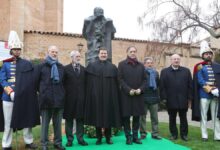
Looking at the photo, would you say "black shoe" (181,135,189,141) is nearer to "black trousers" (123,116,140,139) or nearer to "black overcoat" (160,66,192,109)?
"black overcoat" (160,66,192,109)

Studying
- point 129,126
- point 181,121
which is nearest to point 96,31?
point 129,126

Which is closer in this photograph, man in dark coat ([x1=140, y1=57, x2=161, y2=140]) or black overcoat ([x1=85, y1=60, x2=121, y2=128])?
black overcoat ([x1=85, y1=60, x2=121, y2=128])

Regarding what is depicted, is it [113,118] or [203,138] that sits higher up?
[113,118]

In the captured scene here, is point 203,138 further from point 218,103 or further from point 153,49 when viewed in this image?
point 153,49

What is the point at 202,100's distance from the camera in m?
7.57

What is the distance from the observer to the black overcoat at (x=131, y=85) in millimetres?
6680

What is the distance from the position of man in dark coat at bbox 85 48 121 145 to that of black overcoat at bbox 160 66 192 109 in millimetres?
1546

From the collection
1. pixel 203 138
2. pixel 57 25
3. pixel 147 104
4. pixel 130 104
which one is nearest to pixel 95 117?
pixel 130 104

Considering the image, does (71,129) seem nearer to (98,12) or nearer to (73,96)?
(73,96)

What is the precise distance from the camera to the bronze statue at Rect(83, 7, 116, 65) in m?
7.84

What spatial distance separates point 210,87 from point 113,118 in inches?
98.0

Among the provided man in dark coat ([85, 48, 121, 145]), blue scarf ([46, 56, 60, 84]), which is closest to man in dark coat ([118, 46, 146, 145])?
man in dark coat ([85, 48, 121, 145])

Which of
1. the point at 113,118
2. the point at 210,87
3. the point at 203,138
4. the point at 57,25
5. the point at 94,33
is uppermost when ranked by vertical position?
the point at 57,25

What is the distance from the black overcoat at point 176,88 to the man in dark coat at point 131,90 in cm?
101
